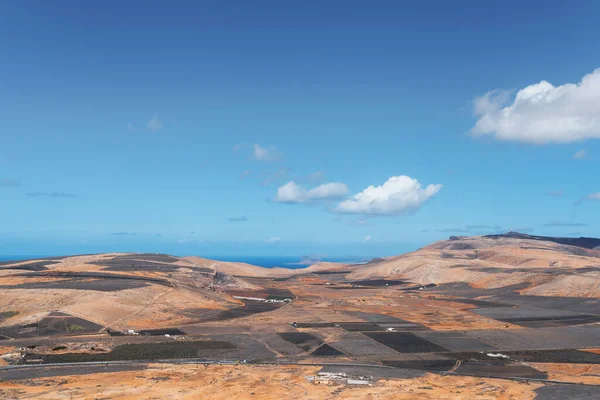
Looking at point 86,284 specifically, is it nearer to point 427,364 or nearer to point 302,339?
point 302,339

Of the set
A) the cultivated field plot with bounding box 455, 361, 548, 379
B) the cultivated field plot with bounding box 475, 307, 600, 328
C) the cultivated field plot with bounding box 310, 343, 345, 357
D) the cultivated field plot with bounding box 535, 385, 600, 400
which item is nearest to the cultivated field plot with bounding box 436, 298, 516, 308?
the cultivated field plot with bounding box 475, 307, 600, 328

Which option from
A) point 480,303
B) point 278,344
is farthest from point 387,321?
point 480,303

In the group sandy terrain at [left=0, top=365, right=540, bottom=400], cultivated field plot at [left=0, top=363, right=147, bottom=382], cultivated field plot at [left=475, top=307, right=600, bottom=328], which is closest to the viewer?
sandy terrain at [left=0, top=365, right=540, bottom=400]

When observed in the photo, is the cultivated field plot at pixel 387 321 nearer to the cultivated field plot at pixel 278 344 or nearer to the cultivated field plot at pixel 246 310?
the cultivated field plot at pixel 246 310

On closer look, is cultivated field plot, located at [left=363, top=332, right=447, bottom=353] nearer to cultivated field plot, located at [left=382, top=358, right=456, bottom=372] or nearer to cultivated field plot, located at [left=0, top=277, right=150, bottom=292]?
cultivated field plot, located at [left=382, top=358, right=456, bottom=372]

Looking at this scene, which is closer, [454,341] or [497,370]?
[497,370]

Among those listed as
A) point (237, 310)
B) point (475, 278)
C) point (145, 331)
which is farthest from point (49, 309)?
point (475, 278)

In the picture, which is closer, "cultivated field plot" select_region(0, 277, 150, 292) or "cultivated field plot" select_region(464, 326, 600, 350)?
"cultivated field plot" select_region(464, 326, 600, 350)

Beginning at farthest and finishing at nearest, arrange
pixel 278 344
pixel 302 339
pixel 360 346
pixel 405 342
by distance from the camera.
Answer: pixel 302 339, pixel 405 342, pixel 278 344, pixel 360 346
